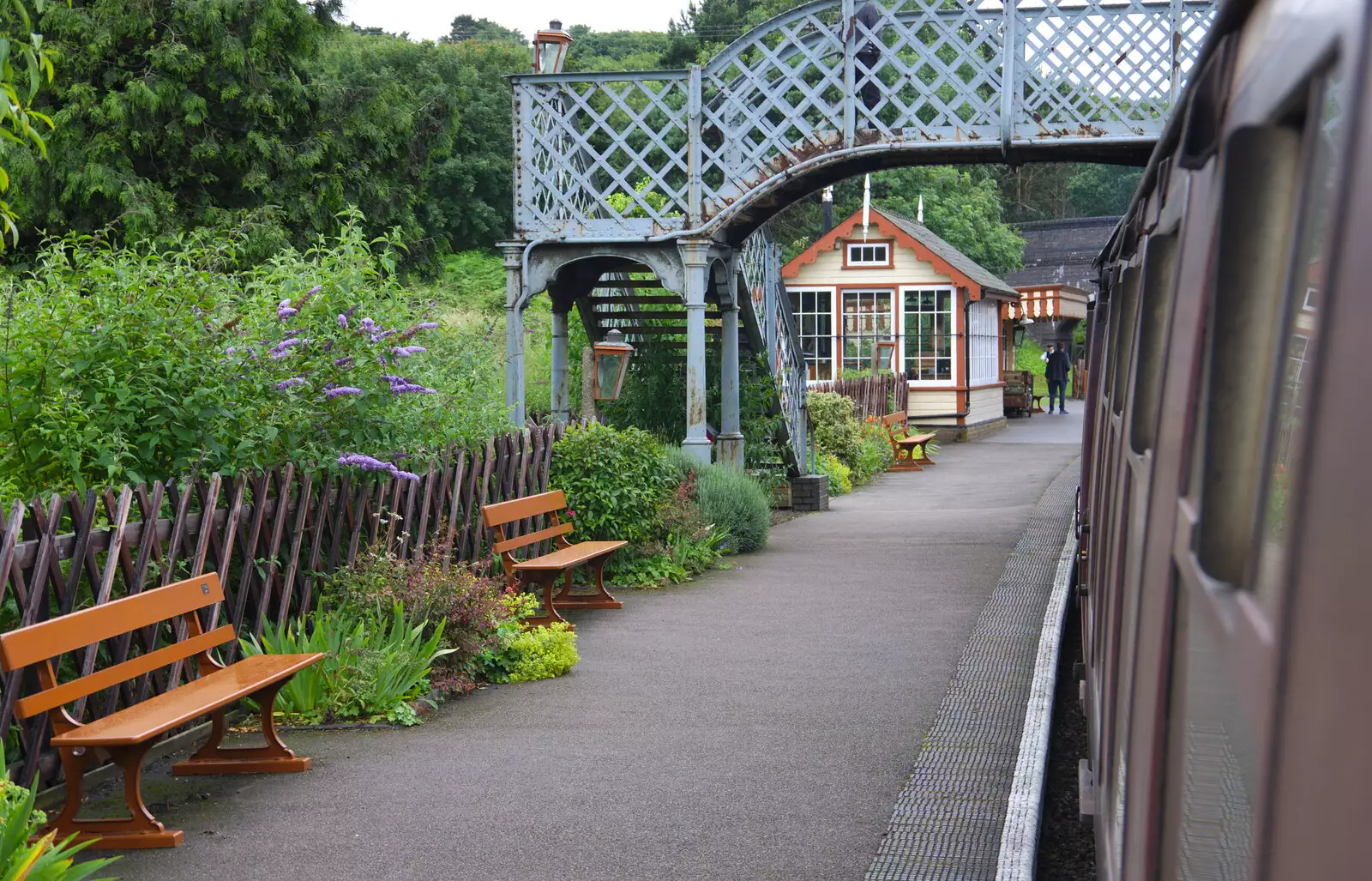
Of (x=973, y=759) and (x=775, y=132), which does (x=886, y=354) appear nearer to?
(x=775, y=132)

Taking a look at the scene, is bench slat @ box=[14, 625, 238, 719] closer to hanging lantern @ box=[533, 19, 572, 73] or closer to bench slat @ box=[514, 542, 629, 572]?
bench slat @ box=[514, 542, 629, 572]

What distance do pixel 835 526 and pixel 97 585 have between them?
10325mm

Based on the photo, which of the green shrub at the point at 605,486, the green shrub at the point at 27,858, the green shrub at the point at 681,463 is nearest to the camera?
the green shrub at the point at 27,858

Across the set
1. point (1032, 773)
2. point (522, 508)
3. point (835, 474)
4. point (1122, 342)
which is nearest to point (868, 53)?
point (522, 508)

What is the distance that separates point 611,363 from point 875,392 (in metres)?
13.4

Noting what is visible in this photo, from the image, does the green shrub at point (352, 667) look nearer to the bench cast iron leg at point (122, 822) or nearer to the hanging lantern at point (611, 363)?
the bench cast iron leg at point (122, 822)

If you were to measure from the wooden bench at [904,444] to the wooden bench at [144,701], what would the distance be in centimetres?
1715

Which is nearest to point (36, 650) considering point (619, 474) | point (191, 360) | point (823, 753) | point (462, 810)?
point (462, 810)

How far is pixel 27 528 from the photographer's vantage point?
5.73 meters

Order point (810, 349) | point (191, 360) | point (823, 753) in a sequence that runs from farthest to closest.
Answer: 1. point (810, 349)
2. point (191, 360)
3. point (823, 753)

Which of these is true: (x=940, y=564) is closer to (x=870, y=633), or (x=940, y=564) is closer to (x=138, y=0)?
(x=870, y=633)

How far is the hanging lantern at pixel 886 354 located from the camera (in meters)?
29.4

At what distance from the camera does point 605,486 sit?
11.8 m

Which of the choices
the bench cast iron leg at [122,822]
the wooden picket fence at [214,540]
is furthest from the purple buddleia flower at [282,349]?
the bench cast iron leg at [122,822]
